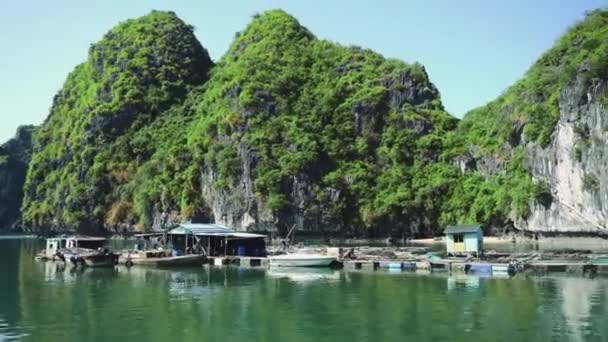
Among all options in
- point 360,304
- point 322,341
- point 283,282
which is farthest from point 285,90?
point 322,341

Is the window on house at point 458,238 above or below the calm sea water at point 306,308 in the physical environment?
above

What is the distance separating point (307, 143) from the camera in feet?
354

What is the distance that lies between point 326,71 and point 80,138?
56746 millimetres

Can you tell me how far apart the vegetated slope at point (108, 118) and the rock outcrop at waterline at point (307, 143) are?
1.34 feet

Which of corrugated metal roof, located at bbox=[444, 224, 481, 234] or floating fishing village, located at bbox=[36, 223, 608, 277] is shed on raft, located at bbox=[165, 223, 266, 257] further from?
corrugated metal roof, located at bbox=[444, 224, 481, 234]

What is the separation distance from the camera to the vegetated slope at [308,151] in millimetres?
102062

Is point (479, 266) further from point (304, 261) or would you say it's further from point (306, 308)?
point (306, 308)

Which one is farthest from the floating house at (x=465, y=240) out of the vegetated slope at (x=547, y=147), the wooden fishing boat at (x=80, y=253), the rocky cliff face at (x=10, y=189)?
the rocky cliff face at (x=10, y=189)

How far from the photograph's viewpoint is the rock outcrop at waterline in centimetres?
7775

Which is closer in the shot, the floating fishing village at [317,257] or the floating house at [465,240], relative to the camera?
the floating fishing village at [317,257]

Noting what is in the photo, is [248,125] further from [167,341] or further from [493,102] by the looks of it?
[167,341]

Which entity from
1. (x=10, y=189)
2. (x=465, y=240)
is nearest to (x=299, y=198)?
(x=465, y=240)

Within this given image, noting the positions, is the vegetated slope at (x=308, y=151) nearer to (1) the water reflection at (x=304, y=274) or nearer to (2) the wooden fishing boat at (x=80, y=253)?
(2) the wooden fishing boat at (x=80, y=253)

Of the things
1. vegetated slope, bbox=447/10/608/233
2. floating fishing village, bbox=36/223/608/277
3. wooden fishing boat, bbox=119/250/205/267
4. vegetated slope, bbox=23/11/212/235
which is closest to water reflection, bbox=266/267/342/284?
floating fishing village, bbox=36/223/608/277
